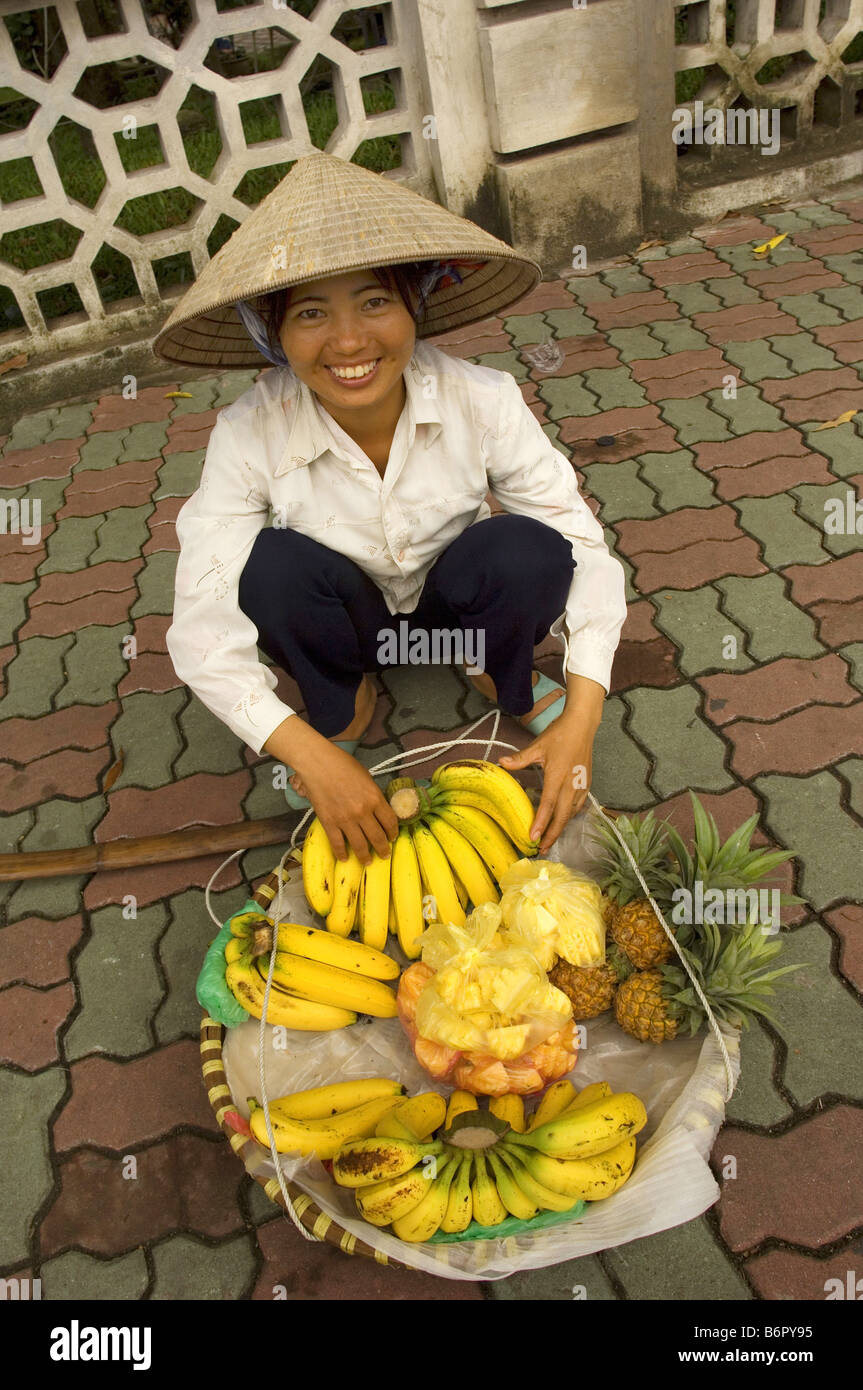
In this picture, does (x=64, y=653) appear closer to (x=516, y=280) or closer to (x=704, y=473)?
(x=516, y=280)

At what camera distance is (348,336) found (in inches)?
84.7

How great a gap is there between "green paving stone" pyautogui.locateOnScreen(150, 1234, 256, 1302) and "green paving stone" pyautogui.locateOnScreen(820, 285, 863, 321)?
14.9 feet

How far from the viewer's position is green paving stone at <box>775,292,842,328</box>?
189 inches

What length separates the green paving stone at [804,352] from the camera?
14.7 feet

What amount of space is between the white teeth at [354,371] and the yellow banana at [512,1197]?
1597 millimetres

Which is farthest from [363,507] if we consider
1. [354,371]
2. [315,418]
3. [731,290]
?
[731,290]

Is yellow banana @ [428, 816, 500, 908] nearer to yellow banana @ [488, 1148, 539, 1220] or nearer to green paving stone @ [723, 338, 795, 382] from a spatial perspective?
yellow banana @ [488, 1148, 539, 1220]

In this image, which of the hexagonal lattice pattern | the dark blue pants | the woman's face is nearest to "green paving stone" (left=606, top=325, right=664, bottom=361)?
the hexagonal lattice pattern

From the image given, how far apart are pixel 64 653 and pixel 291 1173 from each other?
238 centimetres

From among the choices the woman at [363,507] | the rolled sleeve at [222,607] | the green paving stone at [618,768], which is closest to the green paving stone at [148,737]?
the woman at [363,507]

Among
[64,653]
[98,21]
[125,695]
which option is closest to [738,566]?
[125,695]

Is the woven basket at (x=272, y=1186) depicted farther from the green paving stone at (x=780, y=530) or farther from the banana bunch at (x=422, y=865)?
the green paving stone at (x=780, y=530)

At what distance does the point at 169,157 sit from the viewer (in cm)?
513

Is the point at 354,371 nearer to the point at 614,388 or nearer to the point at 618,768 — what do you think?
the point at 618,768
